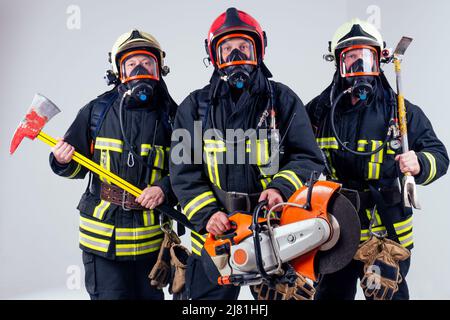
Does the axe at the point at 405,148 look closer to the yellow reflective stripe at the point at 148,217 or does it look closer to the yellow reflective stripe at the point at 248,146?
the yellow reflective stripe at the point at 248,146

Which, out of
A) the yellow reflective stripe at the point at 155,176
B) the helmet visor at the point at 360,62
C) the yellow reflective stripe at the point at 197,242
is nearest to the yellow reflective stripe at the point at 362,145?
the helmet visor at the point at 360,62

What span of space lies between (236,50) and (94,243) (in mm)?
1277

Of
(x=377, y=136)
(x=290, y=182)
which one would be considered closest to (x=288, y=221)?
(x=290, y=182)

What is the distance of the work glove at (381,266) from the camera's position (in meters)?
3.12

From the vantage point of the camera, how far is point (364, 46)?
10.6 ft

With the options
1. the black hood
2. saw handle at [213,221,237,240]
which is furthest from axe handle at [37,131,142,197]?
saw handle at [213,221,237,240]

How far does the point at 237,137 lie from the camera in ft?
9.52

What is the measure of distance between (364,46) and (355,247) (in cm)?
120

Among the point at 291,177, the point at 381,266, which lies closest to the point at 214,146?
the point at 291,177

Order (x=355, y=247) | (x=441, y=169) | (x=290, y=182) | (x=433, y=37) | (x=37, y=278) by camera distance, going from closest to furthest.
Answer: (x=355, y=247), (x=290, y=182), (x=441, y=169), (x=433, y=37), (x=37, y=278)

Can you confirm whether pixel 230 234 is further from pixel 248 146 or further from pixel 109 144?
pixel 109 144

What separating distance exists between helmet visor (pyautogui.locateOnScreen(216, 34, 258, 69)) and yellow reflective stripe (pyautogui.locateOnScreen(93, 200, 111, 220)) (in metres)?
0.98

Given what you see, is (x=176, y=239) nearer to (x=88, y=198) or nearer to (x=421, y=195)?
(x=88, y=198)

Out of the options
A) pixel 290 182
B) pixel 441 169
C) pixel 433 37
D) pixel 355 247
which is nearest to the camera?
pixel 355 247
